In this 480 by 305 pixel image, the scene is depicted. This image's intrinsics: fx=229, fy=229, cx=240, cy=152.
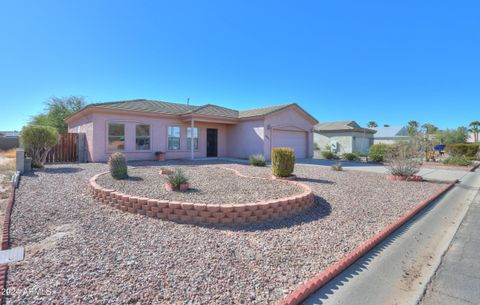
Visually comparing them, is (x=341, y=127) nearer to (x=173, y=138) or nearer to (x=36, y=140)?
(x=173, y=138)

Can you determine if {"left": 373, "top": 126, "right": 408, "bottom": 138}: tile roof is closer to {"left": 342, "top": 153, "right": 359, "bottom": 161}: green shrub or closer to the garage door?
{"left": 342, "top": 153, "right": 359, "bottom": 161}: green shrub

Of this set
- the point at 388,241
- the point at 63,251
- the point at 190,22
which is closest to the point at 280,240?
the point at 388,241

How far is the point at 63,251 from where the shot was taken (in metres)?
3.08

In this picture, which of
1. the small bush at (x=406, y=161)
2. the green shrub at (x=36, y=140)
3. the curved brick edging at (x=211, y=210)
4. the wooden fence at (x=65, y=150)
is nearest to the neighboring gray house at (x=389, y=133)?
the small bush at (x=406, y=161)

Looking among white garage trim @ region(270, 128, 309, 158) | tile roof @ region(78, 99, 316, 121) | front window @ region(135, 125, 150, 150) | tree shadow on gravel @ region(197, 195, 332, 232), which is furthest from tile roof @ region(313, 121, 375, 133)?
tree shadow on gravel @ region(197, 195, 332, 232)

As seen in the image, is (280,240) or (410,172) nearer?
(280,240)

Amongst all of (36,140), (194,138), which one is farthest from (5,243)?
(194,138)

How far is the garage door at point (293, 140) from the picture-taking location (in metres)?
17.7

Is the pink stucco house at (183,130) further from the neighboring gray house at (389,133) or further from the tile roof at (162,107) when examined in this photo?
the neighboring gray house at (389,133)

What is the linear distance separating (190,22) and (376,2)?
31.0 ft

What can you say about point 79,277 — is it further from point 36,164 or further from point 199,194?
point 36,164

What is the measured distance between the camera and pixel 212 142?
1816cm

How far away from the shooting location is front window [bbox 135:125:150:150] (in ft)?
47.9

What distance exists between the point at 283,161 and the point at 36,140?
38.0 ft
